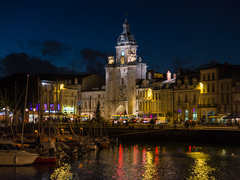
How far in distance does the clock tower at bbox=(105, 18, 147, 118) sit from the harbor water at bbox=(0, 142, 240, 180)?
55.4m

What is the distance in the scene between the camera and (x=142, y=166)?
4941 centimetres

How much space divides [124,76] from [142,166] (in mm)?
74099

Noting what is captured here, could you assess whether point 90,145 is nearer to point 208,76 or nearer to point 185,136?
point 185,136

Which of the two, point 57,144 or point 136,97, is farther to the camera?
point 136,97

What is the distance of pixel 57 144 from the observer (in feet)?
182

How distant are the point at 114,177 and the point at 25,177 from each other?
7903 millimetres

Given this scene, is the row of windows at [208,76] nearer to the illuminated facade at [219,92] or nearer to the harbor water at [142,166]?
the illuminated facade at [219,92]

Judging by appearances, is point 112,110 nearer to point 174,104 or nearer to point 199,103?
point 174,104

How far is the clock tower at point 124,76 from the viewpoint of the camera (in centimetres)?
11994

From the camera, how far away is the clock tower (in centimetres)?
11994

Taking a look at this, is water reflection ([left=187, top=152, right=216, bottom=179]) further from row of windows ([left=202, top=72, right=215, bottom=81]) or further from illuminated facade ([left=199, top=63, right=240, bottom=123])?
row of windows ([left=202, top=72, right=215, bottom=81])

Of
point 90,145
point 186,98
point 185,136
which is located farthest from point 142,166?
point 186,98

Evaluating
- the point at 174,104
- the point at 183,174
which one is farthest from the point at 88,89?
the point at 183,174

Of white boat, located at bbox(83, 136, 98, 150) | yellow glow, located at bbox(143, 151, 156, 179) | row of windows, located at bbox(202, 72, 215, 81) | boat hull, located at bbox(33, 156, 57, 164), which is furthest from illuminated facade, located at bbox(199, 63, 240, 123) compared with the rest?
boat hull, located at bbox(33, 156, 57, 164)
